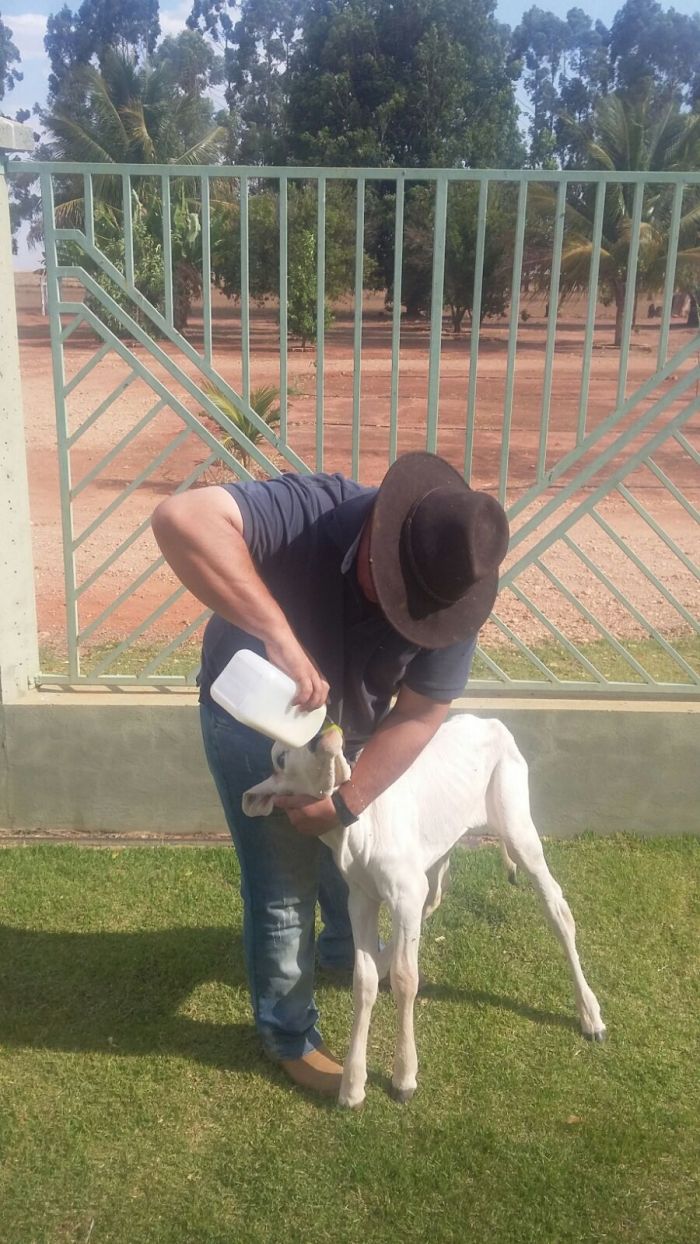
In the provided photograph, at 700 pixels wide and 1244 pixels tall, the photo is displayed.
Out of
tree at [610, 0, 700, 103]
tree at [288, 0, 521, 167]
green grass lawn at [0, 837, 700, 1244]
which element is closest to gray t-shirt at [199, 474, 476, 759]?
green grass lawn at [0, 837, 700, 1244]

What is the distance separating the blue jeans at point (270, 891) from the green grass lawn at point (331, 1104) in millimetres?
202

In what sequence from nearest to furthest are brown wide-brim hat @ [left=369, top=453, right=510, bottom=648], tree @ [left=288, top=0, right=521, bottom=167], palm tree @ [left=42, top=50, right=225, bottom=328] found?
brown wide-brim hat @ [left=369, top=453, right=510, bottom=648]
palm tree @ [left=42, top=50, right=225, bottom=328]
tree @ [left=288, top=0, right=521, bottom=167]

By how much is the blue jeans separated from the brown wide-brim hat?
612 millimetres

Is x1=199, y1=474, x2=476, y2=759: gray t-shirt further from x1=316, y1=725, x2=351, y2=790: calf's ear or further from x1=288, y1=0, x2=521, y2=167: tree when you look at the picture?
x1=288, y1=0, x2=521, y2=167: tree

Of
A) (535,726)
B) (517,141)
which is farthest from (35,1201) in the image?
(517,141)

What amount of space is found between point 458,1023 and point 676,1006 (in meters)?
0.69

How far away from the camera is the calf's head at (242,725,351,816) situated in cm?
231

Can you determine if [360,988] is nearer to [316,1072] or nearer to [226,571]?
[316,1072]

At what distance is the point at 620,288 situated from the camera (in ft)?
79.5

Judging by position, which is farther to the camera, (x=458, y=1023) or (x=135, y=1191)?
(x=458, y=1023)

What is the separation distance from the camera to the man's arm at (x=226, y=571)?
216 cm

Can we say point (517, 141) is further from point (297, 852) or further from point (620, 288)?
point (297, 852)

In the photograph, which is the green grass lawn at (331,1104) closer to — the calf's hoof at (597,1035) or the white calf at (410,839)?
the calf's hoof at (597,1035)

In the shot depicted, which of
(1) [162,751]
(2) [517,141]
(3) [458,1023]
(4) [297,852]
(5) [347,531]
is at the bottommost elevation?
(3) [458,1023]
